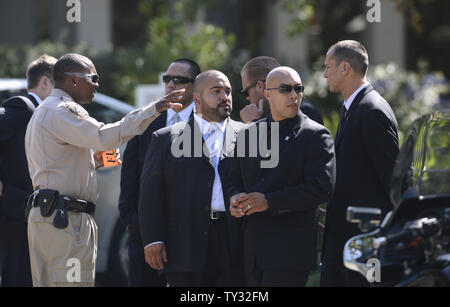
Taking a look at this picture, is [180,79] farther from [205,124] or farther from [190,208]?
[190,208]

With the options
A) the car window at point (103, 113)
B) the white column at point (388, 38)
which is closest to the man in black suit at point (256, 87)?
the car window at point (103, 113)

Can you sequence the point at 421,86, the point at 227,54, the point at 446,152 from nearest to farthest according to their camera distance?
the point at 446,152 → the point at 227,54 → the point at 421,86

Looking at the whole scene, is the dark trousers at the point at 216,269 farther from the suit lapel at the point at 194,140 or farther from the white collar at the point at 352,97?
the white collar at the point at 352,97

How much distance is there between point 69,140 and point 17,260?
63.6 inches

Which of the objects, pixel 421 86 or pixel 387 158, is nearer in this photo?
pixel 387 158

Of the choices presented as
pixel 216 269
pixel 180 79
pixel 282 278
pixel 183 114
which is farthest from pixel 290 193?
pixel 180 79

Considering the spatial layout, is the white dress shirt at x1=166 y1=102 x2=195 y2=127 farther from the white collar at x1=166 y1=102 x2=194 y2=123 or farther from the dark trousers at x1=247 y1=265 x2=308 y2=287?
the dark trousers at x1=247 y1=265 x2=308 y2=287

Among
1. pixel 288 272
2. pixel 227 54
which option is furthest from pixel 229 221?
pixel 227 54

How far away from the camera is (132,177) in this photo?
19.8ft

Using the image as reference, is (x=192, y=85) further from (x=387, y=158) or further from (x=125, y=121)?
(x=387, y=158)

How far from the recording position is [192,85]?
618cm

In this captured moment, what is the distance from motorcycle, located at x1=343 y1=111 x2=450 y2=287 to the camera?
3900 mm

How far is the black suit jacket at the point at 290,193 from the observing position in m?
4.81

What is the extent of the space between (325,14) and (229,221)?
439 inches
